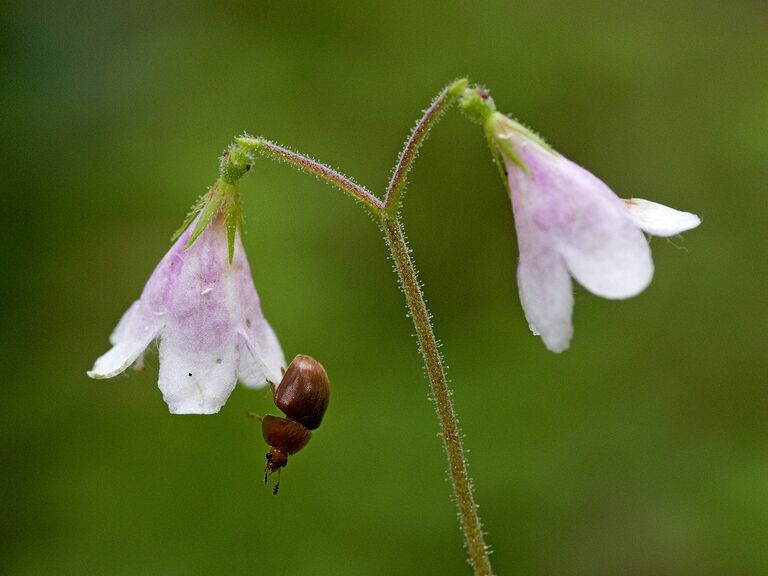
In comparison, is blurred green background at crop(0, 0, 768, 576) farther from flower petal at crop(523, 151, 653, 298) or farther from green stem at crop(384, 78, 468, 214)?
green stem at crop(384, 78, 468, 214)

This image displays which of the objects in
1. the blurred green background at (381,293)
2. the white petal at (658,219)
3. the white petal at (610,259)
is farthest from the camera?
the blurred green background at (381,293)

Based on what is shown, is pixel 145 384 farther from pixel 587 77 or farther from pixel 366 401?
pixel 587 77

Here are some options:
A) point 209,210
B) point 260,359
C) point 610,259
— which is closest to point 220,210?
point 209,210

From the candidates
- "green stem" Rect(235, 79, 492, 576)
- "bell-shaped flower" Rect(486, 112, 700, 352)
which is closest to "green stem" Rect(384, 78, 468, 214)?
"green stem" Rect(235, 79, 492, 576)

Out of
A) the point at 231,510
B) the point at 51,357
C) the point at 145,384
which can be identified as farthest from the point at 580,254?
the point at 51,357

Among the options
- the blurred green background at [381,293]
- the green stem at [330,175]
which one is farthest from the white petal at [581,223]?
the blurred green background at [381,293]

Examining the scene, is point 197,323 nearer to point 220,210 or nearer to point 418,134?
point 220,210

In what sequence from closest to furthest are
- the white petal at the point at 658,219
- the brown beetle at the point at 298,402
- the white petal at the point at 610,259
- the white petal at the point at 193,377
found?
the white petal at the point at 610,259
the white petal at the point at 658,219
the white petal at the point at 193,377
the brown beetle at the point at 298,402

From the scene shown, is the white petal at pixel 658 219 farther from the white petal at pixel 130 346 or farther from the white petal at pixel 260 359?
the white petal at pixel 130 346
